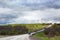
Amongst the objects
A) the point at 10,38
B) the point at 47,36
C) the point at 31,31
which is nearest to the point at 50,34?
the point at 47,36

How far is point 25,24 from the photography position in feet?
61.0

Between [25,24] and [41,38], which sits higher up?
[25,24]

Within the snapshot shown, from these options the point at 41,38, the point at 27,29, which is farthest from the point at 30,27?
the point at 41,38

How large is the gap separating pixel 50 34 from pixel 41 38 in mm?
928

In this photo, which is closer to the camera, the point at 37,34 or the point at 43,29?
the point at 43,29

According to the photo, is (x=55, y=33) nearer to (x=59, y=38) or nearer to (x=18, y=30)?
(x=59, y=38)

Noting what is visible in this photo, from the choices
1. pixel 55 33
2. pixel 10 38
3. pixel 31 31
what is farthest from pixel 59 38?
pixel 10 38

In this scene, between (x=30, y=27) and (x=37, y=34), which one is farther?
(x=37, y=34)

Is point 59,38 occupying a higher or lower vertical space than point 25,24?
lower

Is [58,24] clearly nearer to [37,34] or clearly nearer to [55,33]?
[55,33]

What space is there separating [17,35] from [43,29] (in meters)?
1.96

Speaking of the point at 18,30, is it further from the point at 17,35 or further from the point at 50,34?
the point at 50,34

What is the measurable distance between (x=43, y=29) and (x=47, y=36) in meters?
0.65

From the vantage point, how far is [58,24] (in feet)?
60.9
